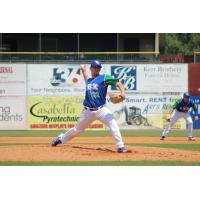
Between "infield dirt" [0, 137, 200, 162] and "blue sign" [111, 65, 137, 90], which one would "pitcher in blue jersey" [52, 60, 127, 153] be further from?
"blue sign" [111, 65, 137, 90]

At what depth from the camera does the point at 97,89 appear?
45.4 feet

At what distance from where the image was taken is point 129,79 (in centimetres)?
2873

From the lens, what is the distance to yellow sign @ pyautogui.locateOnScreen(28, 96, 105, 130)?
92.9 ft

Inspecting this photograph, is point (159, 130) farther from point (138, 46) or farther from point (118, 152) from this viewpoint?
point (118, 152)

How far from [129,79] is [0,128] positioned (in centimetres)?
686

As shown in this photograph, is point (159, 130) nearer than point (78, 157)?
No

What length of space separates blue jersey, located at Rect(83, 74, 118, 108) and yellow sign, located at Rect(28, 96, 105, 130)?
14.3 metres

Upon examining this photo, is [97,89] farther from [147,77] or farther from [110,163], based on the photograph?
[147,77]

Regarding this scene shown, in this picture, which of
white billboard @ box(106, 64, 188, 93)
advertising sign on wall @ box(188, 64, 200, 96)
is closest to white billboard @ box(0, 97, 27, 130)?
white billboard @ box(106, 64, 188, 93)

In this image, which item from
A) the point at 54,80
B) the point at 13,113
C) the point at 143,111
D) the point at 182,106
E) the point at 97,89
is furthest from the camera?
the point at 143,111

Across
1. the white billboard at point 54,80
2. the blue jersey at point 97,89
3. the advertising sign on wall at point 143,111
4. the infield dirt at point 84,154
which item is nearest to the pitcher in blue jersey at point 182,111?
the infield dirt at point 84,154

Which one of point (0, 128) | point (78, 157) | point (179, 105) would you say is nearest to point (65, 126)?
point (0, 128)

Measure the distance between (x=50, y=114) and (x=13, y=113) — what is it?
71.5 inches

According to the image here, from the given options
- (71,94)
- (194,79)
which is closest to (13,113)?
(71,94)
